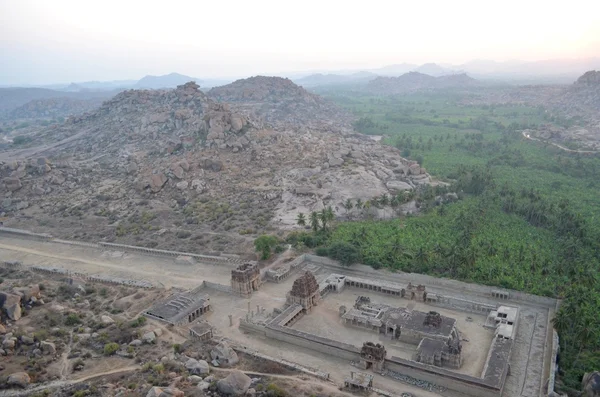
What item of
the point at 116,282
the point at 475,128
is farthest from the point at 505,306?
the point at 475,128

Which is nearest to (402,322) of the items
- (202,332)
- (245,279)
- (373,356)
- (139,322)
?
(373,356)

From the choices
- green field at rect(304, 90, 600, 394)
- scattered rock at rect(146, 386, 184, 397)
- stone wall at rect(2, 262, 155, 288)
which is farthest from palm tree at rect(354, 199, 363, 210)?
scattered rock at rect(146, 386, 184, 397)

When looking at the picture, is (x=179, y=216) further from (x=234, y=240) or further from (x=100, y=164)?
(x=100, y=164)

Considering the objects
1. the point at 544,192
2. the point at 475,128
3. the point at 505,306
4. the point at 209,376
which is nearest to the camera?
the point at 209,376

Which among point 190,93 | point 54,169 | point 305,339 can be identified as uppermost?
point 190,93

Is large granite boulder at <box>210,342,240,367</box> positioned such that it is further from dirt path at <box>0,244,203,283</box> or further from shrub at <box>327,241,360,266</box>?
shrub at <box>327,241,360,266</box>

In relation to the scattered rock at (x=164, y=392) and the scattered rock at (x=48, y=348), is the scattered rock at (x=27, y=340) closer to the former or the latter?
the scattered rock at (x=48, y=348)
